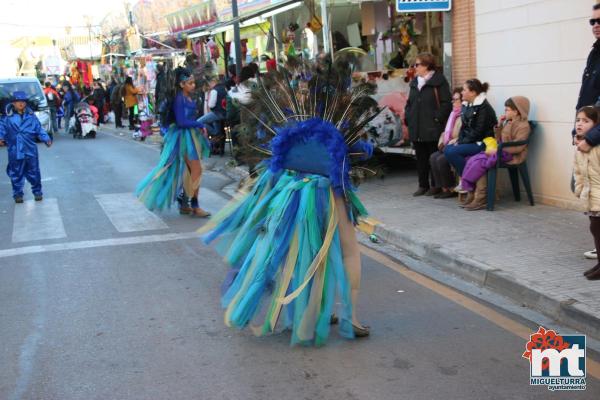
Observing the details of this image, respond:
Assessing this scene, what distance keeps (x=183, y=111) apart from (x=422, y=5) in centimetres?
351

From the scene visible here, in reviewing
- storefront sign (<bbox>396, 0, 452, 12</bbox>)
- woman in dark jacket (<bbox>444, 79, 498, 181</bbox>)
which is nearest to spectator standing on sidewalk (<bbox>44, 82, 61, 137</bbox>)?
storefront sign (<bbox>396, 0, 452, 12</bbox>)

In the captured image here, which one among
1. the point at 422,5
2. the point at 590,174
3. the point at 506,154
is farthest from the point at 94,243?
the point at 590,174

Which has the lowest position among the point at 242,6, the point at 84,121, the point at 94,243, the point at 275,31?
the point at 94,243

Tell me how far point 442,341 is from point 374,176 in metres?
1.21

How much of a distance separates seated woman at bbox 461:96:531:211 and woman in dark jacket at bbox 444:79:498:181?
0.65 ft

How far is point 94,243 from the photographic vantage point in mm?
8742

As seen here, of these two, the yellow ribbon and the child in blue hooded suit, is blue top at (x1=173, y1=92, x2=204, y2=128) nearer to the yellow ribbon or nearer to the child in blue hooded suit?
the child in blue hooded suit

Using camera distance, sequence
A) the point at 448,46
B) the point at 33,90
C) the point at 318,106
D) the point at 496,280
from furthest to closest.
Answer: the point at 33,90 < the point at 448,46 < the point at 496,280 < the point at 318,106

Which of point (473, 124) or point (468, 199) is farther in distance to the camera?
point (473, 124)

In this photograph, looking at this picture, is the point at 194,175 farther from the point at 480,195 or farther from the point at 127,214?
the point at 480,195

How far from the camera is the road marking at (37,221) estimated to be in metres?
9.33

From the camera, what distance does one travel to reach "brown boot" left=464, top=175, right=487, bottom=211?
9250mm

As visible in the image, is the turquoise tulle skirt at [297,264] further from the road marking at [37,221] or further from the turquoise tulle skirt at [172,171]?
the turquoise tulle skirt at [172,171]

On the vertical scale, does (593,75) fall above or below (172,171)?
above
